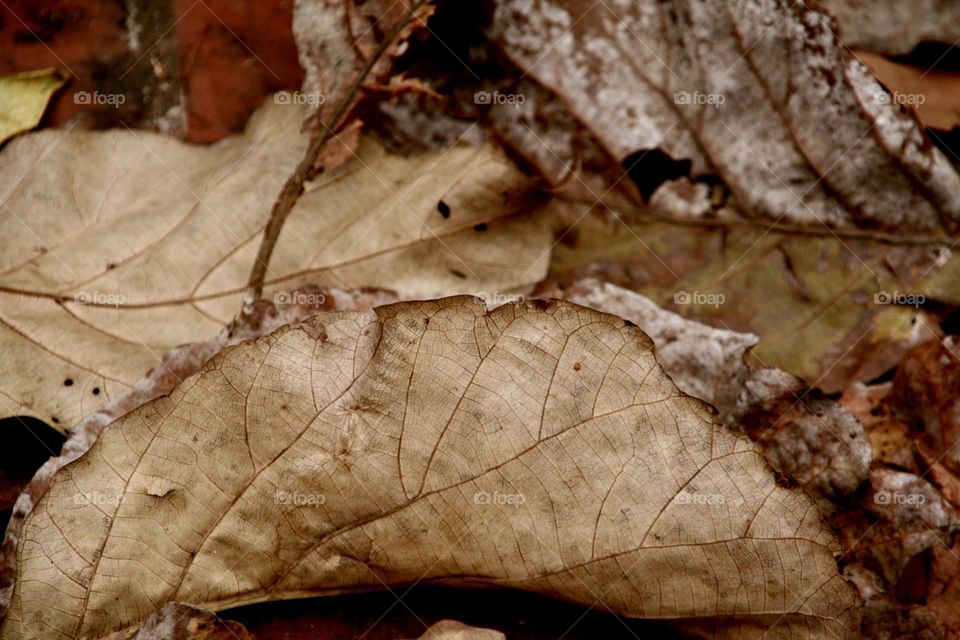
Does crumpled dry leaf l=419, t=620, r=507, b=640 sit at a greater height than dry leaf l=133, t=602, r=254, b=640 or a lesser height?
lesser

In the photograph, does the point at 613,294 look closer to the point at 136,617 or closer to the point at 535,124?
the point at 535,124

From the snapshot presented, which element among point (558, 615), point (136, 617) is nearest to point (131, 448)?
point (136, 617)

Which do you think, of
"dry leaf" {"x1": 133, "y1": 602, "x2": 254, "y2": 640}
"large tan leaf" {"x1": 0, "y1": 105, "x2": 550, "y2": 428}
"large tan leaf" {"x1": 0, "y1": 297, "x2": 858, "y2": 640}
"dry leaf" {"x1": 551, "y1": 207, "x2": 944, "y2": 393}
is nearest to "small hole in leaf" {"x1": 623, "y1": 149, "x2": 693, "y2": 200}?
"dry leaf" {"x1": 551, "y1": 207, "x2": 944, "y2": 393}

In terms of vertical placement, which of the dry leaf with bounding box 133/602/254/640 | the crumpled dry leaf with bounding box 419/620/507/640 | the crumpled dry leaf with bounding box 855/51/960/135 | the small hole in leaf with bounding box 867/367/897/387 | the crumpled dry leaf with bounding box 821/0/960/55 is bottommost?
the crumpled dry leaf with bounding box 419/620/507/640

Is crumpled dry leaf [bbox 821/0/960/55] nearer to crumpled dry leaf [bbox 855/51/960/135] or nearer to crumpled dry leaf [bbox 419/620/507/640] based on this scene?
crumpled dry leaf [bbox 855/51/960/135]

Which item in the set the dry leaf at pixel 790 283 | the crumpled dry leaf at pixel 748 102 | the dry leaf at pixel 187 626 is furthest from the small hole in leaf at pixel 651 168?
the dry leaf at pixel 187 626

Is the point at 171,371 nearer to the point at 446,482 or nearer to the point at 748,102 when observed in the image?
the point at 446,482

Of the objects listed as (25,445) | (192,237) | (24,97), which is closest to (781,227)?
(192,237)
